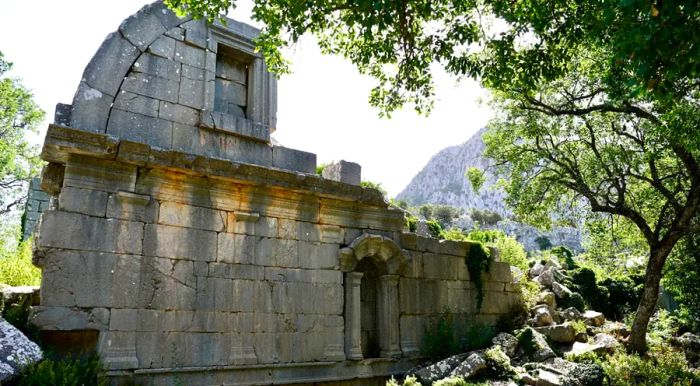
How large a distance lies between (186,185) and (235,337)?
243 centimetres

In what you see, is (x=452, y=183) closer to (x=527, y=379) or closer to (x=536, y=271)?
(x=536, y=271)

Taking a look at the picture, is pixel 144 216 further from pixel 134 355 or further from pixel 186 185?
pixel 134 355

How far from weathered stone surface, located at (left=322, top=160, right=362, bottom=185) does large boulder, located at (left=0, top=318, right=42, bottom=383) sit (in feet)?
18.0

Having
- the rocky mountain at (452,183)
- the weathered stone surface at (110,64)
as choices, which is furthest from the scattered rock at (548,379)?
the rocky mountain at (452,183)

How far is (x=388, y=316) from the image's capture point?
32.4 feet

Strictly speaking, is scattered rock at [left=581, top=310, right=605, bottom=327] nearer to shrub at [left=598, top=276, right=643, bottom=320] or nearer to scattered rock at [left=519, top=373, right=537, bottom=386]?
shrub at [left=598, top=276, right=643, bottom=320]

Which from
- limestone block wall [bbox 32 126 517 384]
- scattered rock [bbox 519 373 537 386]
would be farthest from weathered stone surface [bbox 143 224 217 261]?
scattered rock [bbox 519 373 537 386]

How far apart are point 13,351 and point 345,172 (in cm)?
590

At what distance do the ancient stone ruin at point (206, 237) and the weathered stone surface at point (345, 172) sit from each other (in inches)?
1.7

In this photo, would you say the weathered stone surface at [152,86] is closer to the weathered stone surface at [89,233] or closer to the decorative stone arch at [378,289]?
the weathered stone surface at [89,233]

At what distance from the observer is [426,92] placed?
959 cm

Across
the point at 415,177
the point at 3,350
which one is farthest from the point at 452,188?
the point at 3,350

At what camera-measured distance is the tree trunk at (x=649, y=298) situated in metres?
11.4

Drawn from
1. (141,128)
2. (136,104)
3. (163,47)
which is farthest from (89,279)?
(163,47)
